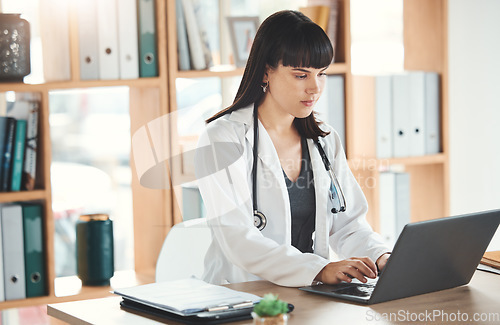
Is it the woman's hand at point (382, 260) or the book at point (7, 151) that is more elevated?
the book at point (7, 151)

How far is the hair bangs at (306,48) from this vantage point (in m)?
2.00

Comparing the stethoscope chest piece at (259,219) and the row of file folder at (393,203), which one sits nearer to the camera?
the stethoscope chest piece at (259,219)

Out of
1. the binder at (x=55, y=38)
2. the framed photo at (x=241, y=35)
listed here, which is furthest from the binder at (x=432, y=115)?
the binder at (x=55, y=38)

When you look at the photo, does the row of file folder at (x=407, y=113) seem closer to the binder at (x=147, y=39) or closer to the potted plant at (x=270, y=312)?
the binder at (x=147, y=39)

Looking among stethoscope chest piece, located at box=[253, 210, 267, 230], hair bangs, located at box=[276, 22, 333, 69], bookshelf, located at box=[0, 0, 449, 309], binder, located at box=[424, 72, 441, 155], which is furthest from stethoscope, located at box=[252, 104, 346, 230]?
binder, located at box=[424, 72, 441, 155]

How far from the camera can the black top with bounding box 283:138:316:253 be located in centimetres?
211

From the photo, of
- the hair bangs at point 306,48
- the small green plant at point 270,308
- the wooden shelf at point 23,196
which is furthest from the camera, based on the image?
the wooden shelf at point 23,196

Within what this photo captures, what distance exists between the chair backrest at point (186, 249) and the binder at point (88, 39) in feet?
2.58

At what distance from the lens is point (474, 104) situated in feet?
11.6

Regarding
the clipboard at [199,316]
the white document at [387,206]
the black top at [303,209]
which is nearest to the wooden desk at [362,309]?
the clipboard at [199,316]

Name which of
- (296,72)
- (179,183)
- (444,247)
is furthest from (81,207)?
(444,247)

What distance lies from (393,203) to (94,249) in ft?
Result: 4.57

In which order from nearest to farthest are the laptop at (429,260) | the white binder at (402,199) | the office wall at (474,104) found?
the laptop at (429,260) → the white binder at (402,199) → the office wall at (474,104)

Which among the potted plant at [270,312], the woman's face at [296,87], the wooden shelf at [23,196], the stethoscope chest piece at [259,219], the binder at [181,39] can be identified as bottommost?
the potted plant at [270,312]
